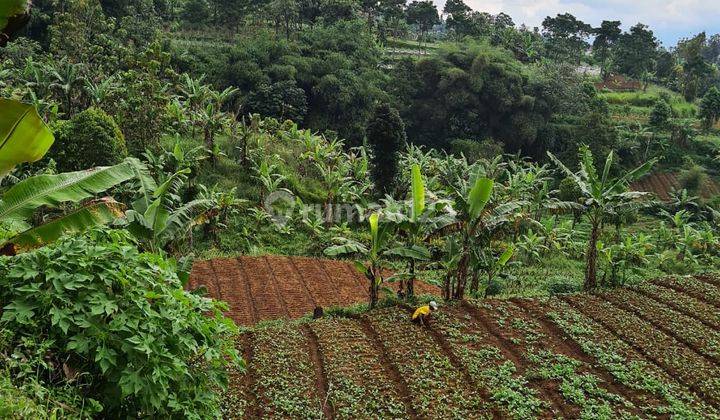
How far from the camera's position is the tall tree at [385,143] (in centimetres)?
1853

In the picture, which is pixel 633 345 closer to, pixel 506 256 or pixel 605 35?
pixel 506 256

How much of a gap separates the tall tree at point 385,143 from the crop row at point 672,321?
30.2 feet

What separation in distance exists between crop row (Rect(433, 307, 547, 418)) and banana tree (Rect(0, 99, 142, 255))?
513cm

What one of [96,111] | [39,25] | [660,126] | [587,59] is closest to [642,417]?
[96,111]

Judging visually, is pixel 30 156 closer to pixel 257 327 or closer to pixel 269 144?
pixel 257 327

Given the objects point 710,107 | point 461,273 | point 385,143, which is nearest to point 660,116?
point 710,107

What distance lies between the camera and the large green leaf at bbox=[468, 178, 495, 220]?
9.33 m

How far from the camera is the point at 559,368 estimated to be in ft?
26.2

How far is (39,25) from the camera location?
29.7 meters

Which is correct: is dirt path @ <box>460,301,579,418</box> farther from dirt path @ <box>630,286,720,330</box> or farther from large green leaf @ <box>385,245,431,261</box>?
dirt path @ <box>630,286,720,330</box>

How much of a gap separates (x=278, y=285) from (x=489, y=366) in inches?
241

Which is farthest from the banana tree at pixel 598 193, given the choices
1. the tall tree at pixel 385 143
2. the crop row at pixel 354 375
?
the tall tree at pixel 385 143

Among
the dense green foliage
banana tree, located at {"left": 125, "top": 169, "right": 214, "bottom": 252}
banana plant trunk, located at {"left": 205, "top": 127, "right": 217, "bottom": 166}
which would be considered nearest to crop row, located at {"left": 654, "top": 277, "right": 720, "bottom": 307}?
the dense green foliage

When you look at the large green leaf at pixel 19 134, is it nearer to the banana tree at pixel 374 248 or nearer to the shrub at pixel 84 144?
the banana tree at pixel 374 248
